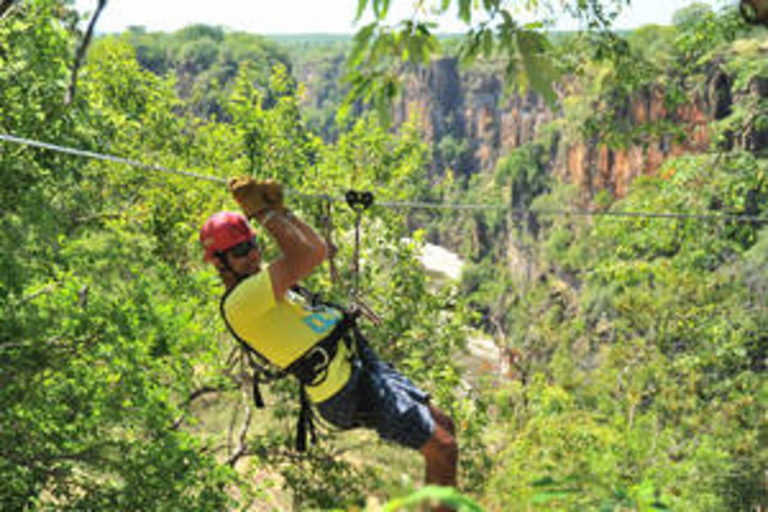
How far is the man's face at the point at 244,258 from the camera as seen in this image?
2859mm

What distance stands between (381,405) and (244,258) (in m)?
0.80

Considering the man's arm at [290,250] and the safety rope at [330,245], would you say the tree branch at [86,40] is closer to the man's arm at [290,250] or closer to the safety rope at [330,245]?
the man's arm at [290,250]

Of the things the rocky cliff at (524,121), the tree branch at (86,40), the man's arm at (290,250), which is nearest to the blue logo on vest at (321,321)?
the man's arm at (290,250)

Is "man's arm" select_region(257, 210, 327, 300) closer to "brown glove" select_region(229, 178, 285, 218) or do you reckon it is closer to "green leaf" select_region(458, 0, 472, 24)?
"brown glove" select_region(229, 178, 285, 218)

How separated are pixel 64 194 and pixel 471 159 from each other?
99.6 metres

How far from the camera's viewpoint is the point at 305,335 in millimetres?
2768

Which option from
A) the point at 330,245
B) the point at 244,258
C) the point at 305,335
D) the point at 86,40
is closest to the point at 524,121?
the point at 330,245

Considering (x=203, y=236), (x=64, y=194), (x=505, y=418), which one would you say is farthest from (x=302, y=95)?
(x=505, y=418)

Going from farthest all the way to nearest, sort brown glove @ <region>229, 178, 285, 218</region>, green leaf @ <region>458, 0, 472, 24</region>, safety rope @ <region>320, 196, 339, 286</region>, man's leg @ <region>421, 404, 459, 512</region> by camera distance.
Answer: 1. safety rope @ <region>320, 196, 339, 286</region>
2. brown glove @ <region>229, 178, 285, 218</region>
3. man's leg @ <region>421, 404, 459, 512</region>
4. green leaf @ <region>458, 0, 472, 24</region>

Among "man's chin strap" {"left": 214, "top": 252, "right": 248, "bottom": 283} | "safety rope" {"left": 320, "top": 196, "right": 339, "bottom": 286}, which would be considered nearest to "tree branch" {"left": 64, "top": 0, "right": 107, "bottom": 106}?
"man's chin strap" {"left": 214, "top": 252, "right": 248, "bottom": 283}

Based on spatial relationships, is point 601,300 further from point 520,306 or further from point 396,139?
point 396,139

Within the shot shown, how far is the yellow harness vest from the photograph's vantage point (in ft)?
8.77

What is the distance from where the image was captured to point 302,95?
12461 millimetres

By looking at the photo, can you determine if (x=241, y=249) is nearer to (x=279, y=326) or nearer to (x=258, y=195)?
(x=258, y=195)
